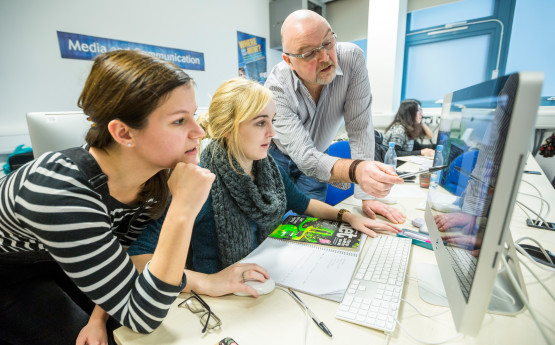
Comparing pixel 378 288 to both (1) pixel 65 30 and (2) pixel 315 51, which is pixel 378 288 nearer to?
(2) pixel 315 51

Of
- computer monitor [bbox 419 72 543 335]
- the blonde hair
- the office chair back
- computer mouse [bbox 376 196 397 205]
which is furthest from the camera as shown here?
the office chair back

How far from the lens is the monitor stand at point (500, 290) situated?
63 cm

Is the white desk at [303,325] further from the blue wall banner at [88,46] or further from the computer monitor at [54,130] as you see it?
the blue wall banner at [88,46]

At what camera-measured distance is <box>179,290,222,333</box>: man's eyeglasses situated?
639 mm

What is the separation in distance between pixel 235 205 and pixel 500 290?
2.69ft

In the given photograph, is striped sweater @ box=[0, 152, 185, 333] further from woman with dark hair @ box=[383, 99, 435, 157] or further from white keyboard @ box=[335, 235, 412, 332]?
woman with dark hair @ box=[383, 99, 435, 157]

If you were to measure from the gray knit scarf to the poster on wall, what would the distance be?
2972 mm

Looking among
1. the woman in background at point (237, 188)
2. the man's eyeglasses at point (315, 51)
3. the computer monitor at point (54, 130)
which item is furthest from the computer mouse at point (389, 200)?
the computer monitor at point (54, 130)

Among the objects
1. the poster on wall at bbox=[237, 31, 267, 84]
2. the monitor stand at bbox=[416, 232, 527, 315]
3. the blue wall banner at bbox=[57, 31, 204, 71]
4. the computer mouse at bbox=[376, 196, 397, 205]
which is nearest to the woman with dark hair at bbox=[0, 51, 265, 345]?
the monitor stand at bbox=[416, 232, 527, 315]

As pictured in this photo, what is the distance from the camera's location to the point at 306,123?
5.41 feet

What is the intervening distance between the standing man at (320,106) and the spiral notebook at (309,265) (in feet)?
1.00

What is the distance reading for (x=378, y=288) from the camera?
733mm

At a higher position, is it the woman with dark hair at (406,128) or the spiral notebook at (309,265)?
the woman with dark hair at (406,128)

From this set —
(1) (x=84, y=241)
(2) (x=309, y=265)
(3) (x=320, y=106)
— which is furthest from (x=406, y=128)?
(1) (x=84, y=241)
